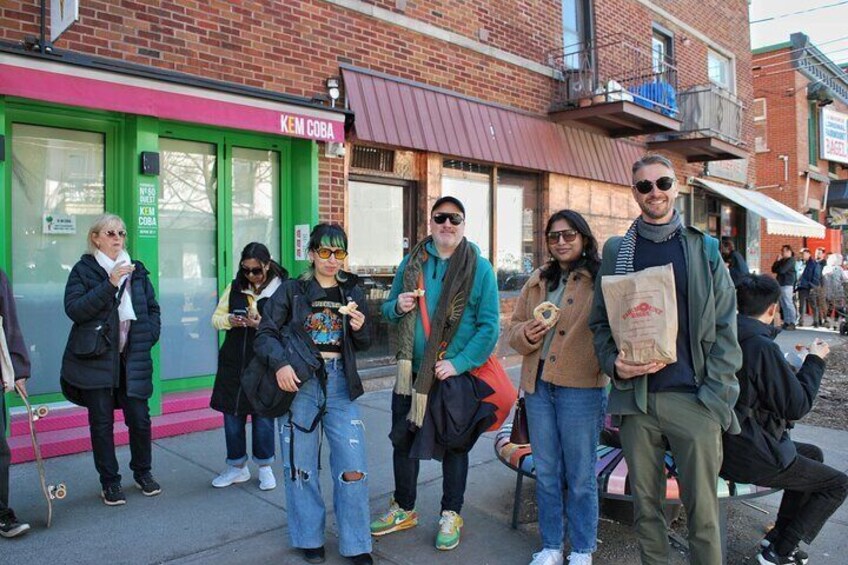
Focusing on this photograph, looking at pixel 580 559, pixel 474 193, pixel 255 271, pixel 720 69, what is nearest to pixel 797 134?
pixel 720 69

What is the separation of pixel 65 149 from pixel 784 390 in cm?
574

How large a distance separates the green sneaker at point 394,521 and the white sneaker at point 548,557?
2.59 ft

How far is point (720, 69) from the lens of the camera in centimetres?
1463

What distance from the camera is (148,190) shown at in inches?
231

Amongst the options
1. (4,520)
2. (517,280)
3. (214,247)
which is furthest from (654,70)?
(4,520)

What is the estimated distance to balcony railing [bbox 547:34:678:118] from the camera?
9992 millimetres

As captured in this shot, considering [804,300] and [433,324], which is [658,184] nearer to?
[433,324]

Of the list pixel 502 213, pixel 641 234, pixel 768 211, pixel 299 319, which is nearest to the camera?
pixel 641 234

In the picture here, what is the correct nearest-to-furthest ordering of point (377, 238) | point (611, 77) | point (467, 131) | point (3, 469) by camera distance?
point (3, 469) < point (377, 238) < point (467, 131) < point (611, 77)

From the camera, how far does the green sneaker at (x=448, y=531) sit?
355 cm

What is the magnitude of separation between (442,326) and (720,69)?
13821mm

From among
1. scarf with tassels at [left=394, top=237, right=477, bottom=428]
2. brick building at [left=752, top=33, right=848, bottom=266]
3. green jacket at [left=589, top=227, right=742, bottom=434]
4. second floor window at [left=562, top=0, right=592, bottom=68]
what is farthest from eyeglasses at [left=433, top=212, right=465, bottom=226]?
brick building at [left=752, top=33, right=848, bottom=266]

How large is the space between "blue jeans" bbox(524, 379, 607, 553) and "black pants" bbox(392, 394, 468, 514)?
49cm

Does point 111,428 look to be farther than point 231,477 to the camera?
No
